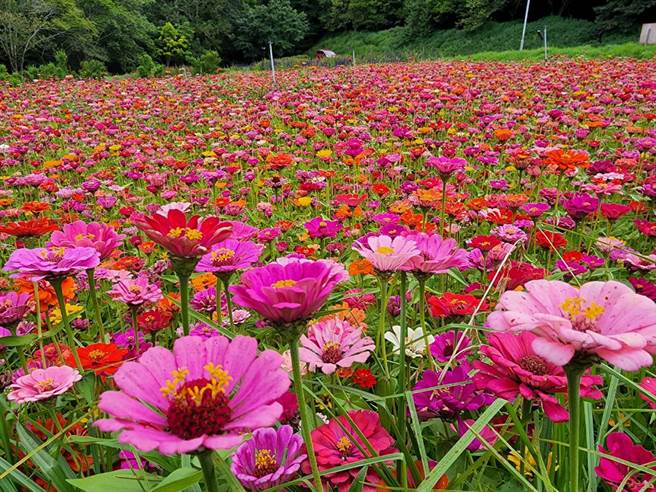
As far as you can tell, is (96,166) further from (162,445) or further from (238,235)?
(162,445)

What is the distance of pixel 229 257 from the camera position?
756 mm

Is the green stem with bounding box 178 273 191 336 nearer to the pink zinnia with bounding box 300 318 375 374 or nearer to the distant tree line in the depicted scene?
the pink zinnia with bounding box 300 318 375 374

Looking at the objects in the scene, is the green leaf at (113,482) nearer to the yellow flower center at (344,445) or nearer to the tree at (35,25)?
the yellow flower center at (344,445)

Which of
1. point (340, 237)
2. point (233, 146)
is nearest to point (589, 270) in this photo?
point (340, 237)

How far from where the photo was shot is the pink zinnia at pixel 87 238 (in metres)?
0.75

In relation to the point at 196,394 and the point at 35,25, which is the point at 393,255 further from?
the point at 35,25

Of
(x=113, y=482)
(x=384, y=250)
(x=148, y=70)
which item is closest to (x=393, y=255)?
(x=384, y=250)

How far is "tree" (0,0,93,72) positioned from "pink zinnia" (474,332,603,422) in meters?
14.0

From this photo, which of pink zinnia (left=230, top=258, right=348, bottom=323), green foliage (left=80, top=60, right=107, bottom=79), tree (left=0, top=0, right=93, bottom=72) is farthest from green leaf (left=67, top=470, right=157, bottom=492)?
tree (left=0, top=0, right=93, bottom=72)

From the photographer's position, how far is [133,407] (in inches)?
15.0

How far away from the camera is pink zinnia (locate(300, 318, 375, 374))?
682 millimetres

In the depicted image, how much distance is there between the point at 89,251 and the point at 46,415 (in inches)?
16.0

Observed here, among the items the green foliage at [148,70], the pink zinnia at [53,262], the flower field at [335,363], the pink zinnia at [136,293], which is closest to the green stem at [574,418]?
the flower field at [335,363]

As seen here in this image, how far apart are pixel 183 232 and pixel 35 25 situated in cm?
1613
